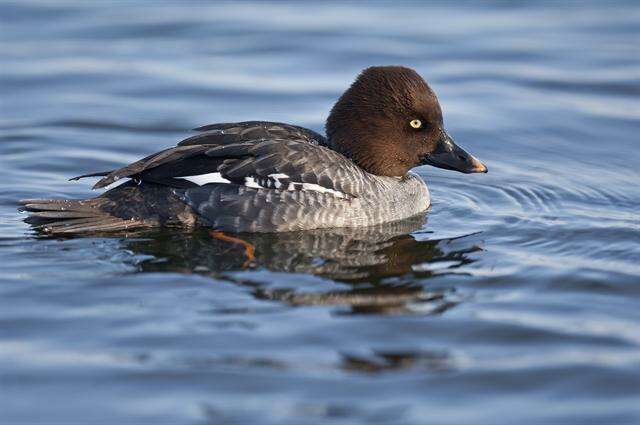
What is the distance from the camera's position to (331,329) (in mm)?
7488

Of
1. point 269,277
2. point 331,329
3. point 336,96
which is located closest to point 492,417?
point 331,329

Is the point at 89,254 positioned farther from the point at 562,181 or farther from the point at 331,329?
the point at 562,181

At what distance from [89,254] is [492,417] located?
3821mm

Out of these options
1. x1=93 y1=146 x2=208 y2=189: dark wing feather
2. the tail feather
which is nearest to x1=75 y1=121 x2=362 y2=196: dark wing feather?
x1=93 y1=146 x2=208 y2=189: dark wing feather

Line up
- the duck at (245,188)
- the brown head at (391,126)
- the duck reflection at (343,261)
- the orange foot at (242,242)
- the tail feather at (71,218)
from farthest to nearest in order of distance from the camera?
the brown head at (391,126) < the duck at (245,188) < the tail feather at (71,218) < the orange foot at (242,242) < the duck reflection at (343,261)

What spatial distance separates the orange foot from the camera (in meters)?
8.90

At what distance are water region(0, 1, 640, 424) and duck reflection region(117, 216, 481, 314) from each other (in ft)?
0.09

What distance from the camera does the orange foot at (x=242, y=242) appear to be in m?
8.90

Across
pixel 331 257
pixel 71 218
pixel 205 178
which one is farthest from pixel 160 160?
pixel 331 257

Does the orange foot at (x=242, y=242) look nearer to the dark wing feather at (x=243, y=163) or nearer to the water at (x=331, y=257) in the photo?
the water at (x=331, y=257)

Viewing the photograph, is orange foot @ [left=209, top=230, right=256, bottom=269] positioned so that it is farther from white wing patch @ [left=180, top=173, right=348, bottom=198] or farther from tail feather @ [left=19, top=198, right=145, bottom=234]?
tail feather @ [left=19, top=198, right=145, bottom=234]

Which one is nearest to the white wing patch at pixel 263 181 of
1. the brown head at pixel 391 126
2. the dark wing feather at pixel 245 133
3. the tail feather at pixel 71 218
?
the dark wing feather at pixel 245 133

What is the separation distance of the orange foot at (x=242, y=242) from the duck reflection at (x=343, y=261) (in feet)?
0.14

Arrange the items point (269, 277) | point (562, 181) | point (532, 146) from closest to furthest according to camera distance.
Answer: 1. point (269, 277)
2. point (562, 181)
3. point (532, 146)
